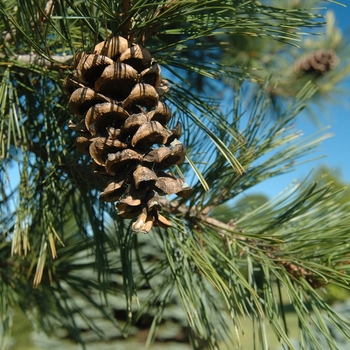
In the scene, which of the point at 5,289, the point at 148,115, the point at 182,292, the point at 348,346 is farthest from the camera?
the point at 348,346

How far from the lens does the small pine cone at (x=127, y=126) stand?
0.43 meters

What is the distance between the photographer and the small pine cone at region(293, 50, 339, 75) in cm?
192

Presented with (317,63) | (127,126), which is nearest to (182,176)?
(127,126)

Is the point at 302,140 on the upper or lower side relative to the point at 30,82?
lower

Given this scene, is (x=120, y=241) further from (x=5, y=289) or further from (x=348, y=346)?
(x=348, y=346)

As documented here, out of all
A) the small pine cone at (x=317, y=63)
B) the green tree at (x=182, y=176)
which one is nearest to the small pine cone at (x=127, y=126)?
the green tree at (x=182, y=176)

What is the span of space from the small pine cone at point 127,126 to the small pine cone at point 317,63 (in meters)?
1.60

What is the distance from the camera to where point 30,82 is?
0.67 meters

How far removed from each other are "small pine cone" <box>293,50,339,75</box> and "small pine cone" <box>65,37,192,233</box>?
1.60 meters

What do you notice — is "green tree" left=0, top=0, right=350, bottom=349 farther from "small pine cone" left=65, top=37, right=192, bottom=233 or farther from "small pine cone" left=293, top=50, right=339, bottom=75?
"small pine cone" left=293, top=50, right=339, bottom=75

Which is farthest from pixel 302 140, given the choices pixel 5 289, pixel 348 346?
pixel 348 346

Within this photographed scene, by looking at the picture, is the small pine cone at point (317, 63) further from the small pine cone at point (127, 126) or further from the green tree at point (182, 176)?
the small pine cone at point (127, 126)

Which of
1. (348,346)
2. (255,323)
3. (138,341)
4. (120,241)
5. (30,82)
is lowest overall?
(138,341)

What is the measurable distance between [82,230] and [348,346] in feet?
6.99
